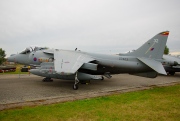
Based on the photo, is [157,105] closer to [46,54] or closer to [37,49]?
[46,54]

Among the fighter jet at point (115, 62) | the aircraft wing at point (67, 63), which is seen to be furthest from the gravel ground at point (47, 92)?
the aircraft wing at point (67, 63)

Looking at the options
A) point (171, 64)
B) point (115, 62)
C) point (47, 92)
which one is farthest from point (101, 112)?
point (171, 64)

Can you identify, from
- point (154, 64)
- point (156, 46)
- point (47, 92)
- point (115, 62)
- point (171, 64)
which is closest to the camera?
point (47, 92)

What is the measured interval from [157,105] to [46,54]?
10688 millimetres

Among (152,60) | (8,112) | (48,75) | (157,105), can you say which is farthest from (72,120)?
(152,60)

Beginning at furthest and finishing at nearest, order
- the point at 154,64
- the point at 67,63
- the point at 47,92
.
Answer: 1. the point at 154,64
2. the point at 67,63
3. the point at 47,92

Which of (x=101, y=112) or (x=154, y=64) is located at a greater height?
(x=154, y=64)

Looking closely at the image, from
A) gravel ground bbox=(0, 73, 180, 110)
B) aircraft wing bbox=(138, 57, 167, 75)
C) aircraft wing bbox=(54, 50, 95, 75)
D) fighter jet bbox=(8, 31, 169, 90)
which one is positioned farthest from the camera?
fighter jet bbox=(8, 31, 169, 90)

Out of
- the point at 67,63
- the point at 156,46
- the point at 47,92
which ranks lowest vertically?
the point at 47,92

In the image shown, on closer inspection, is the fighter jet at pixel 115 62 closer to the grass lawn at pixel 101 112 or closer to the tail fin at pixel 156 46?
the tail fin at pixel 156 46

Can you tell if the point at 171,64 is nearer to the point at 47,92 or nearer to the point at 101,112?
the point at 47,92

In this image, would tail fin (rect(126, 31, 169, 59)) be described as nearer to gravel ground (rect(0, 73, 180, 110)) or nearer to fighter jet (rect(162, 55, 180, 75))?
gravel ground (rect(0, 73, 180, 110))

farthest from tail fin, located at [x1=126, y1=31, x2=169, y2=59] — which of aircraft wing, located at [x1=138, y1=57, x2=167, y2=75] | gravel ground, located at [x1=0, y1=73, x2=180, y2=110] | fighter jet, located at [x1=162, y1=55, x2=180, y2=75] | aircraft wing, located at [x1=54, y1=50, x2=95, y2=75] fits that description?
fighter jet, located at [x1=162, y1=55, x2=180, y2=75]

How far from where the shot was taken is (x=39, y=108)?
6.45 meters
